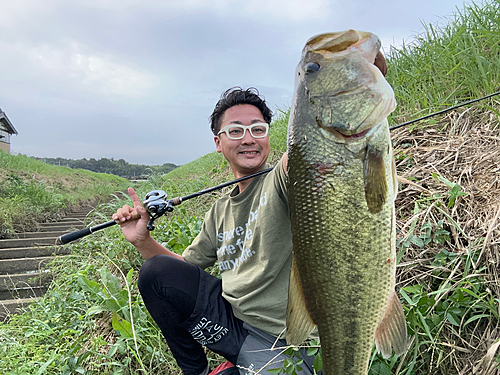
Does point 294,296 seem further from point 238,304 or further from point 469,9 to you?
point 469,9

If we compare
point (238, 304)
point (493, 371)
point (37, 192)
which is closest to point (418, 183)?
point (493, 371)

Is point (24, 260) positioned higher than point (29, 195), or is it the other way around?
point (29, 195)

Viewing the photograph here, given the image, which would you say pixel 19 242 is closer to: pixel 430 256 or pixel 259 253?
pixel 259 253

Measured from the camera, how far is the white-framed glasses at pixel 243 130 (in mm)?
2316

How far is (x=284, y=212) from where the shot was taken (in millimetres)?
1991

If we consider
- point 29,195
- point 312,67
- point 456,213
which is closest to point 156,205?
point 312,67

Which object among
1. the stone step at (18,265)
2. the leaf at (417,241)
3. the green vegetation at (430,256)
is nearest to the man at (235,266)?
the green vegetation at (430,256)

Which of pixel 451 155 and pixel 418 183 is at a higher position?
pixel 451 155

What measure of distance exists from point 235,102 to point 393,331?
6.12ft

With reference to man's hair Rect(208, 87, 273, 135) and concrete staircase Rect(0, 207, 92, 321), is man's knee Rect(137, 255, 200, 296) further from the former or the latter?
concrete staircase Rect(0, 207, 92, 321)

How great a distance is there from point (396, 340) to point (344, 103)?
3.17ft

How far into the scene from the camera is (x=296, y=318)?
138 centimetres

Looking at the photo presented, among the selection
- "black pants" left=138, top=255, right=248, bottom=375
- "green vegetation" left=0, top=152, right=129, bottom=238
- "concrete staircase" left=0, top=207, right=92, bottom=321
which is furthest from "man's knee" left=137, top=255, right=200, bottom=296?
"green vegetation" left=0, top=152, right=129, bottom=238

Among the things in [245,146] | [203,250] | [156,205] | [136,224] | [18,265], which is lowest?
[18,265]
